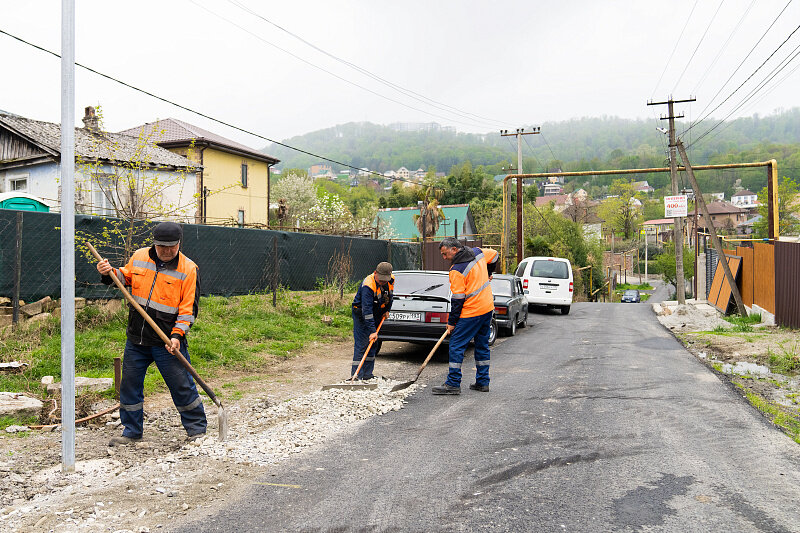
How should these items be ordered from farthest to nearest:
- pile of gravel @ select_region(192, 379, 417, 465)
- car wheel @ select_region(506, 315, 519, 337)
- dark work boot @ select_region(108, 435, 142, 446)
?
car wheel @ select_region(506, 315, 519, 337) < dark work boot @ select_region(108, 435, 142, 446) < pile of gravel @ select_region(192, 379, 417, 465)

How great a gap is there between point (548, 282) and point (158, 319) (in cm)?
1531

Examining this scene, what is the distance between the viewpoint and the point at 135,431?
514 cm

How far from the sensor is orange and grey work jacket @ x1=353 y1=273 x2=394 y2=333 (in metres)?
7.50

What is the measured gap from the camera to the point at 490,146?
98.2 metres

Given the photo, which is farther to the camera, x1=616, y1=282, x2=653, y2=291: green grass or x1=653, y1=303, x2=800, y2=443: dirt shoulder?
x1=616, y1=282, x2=653, y2=291: green grass

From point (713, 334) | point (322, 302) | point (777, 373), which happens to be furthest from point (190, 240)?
point (713, 334)

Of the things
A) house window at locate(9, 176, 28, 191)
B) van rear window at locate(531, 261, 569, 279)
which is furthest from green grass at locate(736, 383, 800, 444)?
house window at locate(9, 176, 28, 191)

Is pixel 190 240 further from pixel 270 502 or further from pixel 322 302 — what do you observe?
pixel 270 502

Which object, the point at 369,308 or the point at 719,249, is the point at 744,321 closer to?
the point at 719,249

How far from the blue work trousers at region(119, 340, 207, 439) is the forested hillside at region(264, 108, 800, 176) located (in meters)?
58.9

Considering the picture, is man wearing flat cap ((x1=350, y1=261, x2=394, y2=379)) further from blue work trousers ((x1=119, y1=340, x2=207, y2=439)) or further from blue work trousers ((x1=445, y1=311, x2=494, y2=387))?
blue work trousers ((x1=119, y1=340, x2=207, y2=439))

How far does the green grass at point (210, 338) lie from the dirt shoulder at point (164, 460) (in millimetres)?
1285

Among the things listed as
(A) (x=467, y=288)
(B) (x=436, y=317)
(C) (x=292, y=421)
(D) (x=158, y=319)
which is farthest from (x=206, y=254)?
(D) (x=158, y=319)

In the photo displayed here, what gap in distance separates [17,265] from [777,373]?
37.1ft
